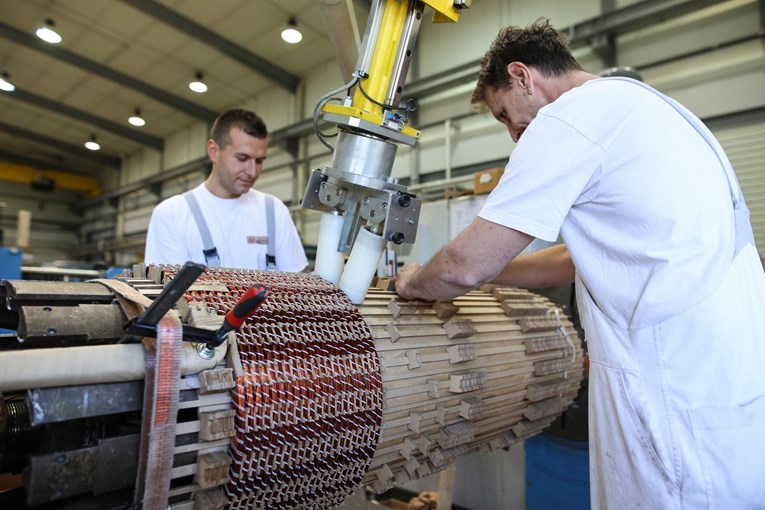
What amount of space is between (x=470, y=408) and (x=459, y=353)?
0.15 m

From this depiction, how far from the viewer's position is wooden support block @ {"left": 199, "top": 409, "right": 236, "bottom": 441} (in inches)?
31.8

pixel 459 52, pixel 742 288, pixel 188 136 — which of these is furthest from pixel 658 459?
pixel 188 136

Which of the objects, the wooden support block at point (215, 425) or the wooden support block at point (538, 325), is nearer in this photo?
the wooden support block at point (215, 425)

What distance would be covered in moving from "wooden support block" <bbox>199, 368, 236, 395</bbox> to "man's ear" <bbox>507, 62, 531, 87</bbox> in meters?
1.11

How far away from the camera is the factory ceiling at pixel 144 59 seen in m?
5.64

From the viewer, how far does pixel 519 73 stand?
1.39 meters

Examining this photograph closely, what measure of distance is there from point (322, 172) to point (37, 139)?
11.4 metres

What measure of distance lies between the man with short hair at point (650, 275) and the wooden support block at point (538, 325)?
0.53m

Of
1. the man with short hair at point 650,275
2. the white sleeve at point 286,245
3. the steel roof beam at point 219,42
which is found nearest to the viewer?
the man with short hair at point 650,275

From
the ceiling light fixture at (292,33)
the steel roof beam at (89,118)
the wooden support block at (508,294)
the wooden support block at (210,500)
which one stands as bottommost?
the wooden support block at (210,500)

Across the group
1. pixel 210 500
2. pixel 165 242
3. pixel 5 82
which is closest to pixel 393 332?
pixel 210 500

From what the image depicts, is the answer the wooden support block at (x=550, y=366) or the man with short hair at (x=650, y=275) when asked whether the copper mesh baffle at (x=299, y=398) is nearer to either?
the man with short hair at (x=650, y=275)

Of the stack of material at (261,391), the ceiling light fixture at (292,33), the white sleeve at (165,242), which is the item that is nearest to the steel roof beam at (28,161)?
the ceiling light fixture at (292,33)

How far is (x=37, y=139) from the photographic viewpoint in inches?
395
